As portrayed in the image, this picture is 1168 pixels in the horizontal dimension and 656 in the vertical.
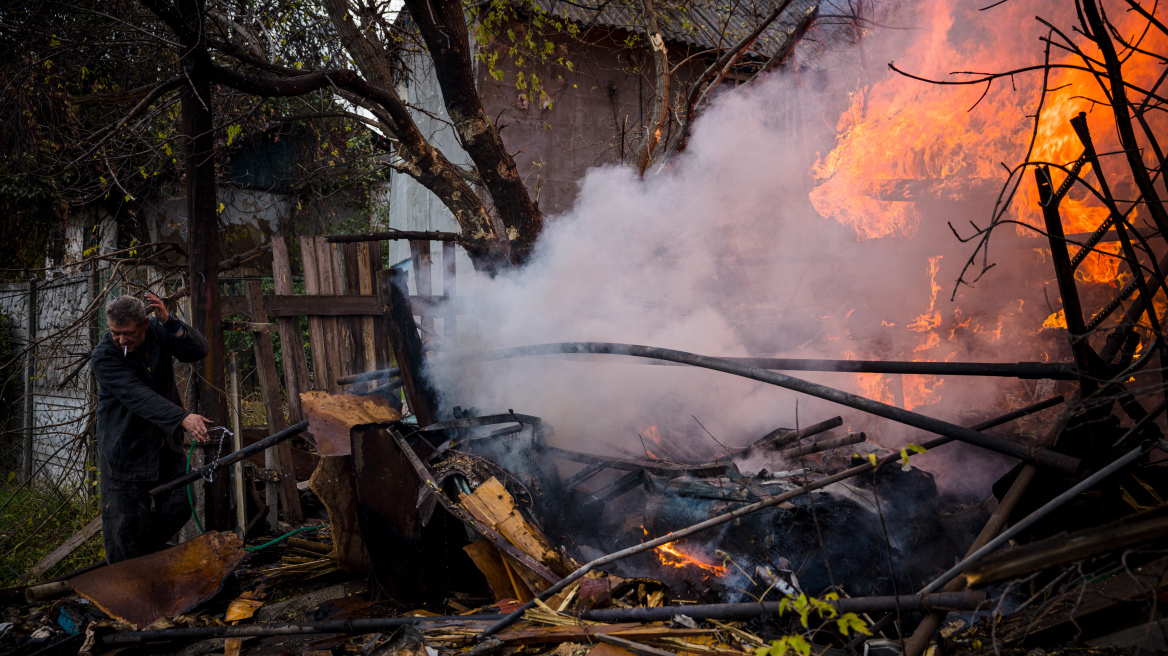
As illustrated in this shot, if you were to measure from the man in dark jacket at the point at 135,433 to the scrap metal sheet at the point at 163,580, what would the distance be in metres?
0.32

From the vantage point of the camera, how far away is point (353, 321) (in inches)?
245

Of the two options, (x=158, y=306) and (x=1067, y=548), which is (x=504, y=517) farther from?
(x=158, y=306)

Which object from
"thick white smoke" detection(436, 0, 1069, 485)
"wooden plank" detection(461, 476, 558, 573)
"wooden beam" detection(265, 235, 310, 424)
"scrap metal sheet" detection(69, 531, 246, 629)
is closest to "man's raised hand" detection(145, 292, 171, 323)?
"wooden beam" detection(265, 235, 310, 424)

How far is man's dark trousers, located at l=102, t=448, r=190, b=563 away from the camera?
449 centimetres

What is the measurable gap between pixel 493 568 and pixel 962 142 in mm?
6714

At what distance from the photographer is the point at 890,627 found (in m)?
3.10

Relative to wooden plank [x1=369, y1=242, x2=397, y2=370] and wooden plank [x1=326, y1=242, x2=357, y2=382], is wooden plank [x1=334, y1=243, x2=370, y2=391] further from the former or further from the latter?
wooden plank [x1=369, y1=242, x2=397, y2=370]

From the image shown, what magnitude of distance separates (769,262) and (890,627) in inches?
181

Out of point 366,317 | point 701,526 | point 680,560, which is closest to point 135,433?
point 366,317

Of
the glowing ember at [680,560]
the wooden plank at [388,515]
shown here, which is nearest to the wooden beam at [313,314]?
the wooden plank at [388,515]

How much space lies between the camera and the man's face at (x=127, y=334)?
14.5ft

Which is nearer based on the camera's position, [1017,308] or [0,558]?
[0,558]

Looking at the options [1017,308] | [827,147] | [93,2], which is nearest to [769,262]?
[827,147]

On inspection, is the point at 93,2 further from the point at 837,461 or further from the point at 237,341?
the point at 837,461
